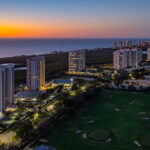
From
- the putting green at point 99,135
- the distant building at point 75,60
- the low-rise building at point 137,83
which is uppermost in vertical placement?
the distant building at point 75,60

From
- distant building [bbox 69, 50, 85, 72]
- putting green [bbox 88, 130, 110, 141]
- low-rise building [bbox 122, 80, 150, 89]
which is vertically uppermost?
distant building [bbox 69, 50, 85, 72]

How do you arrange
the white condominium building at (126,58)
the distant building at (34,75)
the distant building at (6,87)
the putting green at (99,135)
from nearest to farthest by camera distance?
the putting green at (99,135) → the distant building at (6,87) → the distant building at (34,75) → the white condominium building at (126,58)

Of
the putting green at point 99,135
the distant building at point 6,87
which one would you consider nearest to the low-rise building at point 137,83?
the putting green at point 99,135

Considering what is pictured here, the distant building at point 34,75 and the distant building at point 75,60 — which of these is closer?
the distant building at point 34,75

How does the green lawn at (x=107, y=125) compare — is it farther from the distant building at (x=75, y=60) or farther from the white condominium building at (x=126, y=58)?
the white condominium building at (x=126, y=58)

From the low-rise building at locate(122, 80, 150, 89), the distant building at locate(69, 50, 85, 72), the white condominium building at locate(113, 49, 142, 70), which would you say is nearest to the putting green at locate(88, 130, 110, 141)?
the low-rise building at locate(122, 80, 150, 89)

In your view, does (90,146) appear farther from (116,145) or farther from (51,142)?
(51,142)

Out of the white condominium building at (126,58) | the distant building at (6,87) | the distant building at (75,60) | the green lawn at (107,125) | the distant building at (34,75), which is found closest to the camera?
the green lawn at (107,125)

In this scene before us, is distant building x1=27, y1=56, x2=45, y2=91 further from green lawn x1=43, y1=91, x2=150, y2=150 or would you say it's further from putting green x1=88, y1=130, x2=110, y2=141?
putting green x1=88, y1=130, x2=110, y2=141
